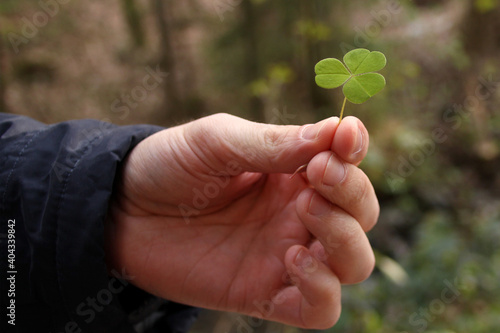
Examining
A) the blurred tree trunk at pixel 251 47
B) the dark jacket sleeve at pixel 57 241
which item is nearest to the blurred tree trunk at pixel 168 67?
the blurred tree trunk at pixel 251 47

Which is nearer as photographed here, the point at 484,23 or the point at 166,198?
the point at 166,198

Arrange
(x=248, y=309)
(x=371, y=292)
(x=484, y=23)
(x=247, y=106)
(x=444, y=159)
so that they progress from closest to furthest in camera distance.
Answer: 1. (x=248, y=309)
2. (x=371, y=292)
3. (x=247, y=106)
4. (x=444, y=159)
5. (x=484, y=23)

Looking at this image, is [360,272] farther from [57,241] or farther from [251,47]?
[251,47]

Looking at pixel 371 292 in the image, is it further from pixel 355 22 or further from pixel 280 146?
pixel 355 22

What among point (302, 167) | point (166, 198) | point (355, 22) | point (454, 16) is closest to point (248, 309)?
point (166, 198)

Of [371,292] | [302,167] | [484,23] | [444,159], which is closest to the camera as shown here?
[302,167]

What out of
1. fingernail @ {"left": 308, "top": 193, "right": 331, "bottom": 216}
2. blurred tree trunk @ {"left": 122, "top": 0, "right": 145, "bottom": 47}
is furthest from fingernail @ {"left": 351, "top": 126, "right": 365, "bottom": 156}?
blurred tree trunk @ {"left": 122, "top": 0, "right": 145, "bottom": 47}

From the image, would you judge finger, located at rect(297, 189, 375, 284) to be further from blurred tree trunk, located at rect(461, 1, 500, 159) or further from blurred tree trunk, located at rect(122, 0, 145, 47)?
blurred tree trunk, located at rect(122, 0, 145, 47)
